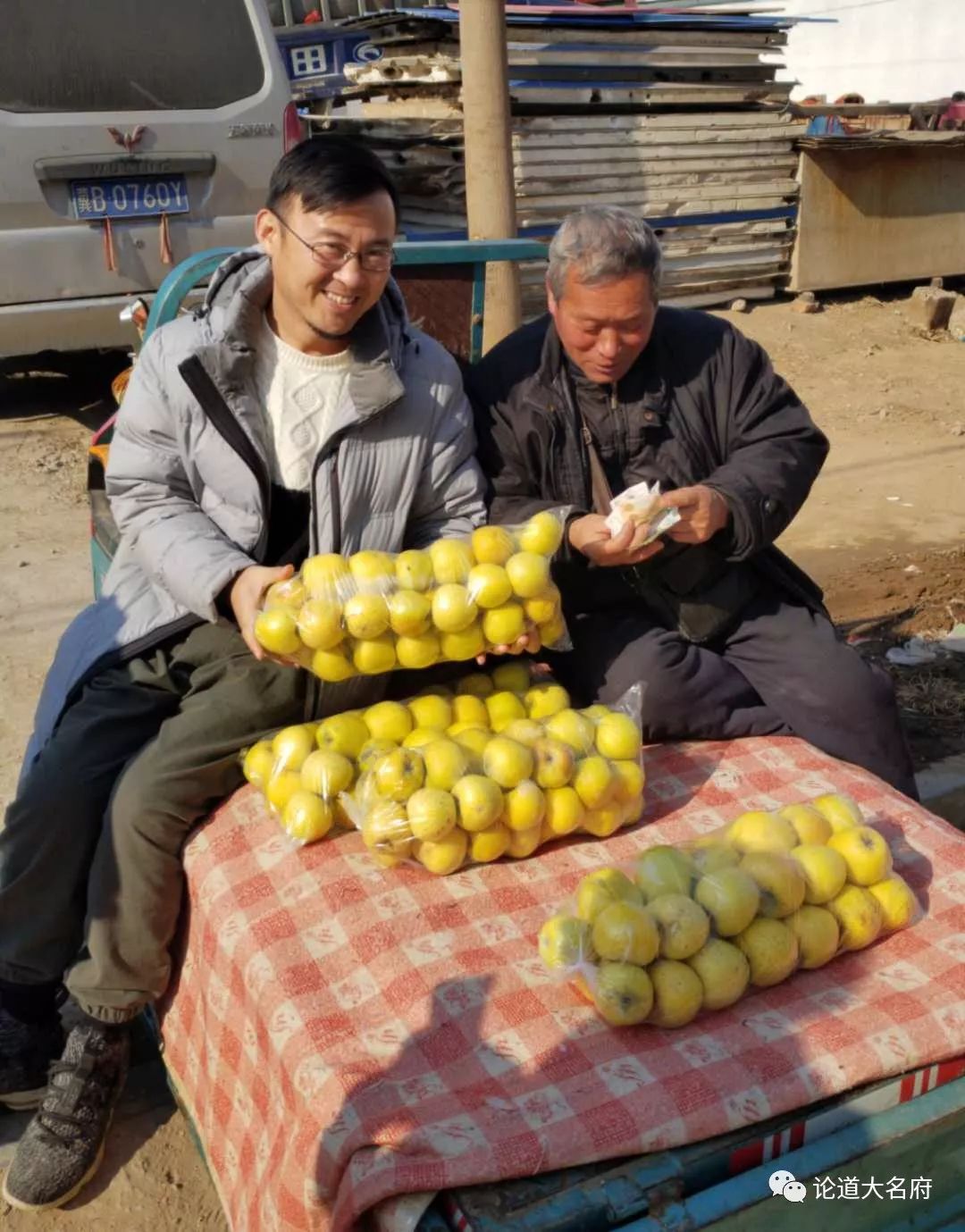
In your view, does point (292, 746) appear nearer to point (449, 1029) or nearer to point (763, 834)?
point (449, 1029)

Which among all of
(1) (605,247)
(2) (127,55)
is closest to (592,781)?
(1) (605,247)

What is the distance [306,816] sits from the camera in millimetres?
2309

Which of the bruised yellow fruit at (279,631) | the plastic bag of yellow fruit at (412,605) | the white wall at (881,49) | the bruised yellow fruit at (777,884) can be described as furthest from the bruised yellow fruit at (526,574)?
the white wall at (881,49)

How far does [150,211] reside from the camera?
6328 mm

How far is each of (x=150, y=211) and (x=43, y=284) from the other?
27.1 inches

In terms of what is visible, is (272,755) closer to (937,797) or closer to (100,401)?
(937,797)

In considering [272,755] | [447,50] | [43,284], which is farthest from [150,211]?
[272,755]

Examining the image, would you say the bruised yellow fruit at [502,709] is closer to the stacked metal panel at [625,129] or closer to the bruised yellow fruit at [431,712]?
the bruised yellow fruit at [431,712]

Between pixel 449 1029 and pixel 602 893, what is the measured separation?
347 mm

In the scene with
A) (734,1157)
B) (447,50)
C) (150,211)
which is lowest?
(734,1157)

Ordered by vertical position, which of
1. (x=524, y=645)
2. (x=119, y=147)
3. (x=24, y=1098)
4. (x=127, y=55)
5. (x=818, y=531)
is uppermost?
(x=127, y=55)

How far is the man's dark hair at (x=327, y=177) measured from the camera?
240 centimetres

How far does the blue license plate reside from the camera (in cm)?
618

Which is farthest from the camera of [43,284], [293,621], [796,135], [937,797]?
[796,135]
